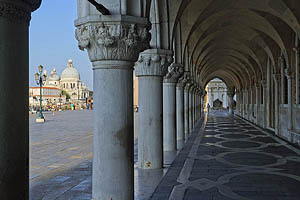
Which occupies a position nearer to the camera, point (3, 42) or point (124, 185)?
point (3, 42)

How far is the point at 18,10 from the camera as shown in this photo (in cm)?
274

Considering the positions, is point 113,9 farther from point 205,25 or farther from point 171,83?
point 205,25

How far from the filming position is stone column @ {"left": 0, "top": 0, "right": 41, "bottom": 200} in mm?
2699

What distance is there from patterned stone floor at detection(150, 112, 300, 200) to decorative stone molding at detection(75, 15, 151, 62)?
2.73 meters

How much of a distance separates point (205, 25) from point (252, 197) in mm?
12402

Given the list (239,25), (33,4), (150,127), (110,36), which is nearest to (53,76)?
(239,25)

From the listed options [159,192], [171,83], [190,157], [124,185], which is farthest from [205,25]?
[124,185]

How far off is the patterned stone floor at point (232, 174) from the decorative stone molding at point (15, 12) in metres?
4.19

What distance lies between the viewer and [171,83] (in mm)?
11375

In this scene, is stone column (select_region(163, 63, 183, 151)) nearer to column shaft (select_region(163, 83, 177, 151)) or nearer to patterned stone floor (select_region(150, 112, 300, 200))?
column shaft (select_region(163, 83, 177, 151))

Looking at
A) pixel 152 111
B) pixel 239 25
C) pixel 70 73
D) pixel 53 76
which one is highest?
pixel 70 73

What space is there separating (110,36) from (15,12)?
2.29 meters

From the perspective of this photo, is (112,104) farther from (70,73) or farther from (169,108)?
(70,73)

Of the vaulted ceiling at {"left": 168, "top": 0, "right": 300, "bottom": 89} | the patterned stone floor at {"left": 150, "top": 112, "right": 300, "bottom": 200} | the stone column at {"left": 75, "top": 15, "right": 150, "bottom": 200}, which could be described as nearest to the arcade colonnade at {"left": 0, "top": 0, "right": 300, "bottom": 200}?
the stone column at {"left": 75, "top": 15, "right": 150, "bottom": 200}
